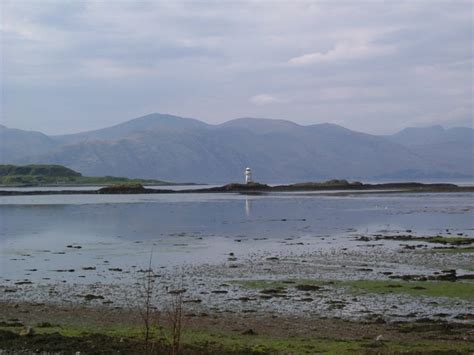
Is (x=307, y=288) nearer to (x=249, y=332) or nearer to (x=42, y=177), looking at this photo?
(x=249, y=332)

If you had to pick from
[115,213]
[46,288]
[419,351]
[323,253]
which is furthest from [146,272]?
[115,213]

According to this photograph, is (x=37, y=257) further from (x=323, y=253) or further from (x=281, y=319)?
(x=281, y=319)

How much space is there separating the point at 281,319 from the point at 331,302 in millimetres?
2879

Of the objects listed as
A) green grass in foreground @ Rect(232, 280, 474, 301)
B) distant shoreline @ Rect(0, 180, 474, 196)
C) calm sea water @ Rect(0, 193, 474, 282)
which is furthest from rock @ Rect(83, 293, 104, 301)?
distant shoreline @ Rect(0, 180, 474, 196)

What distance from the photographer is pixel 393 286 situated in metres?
21.5

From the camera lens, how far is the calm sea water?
29.8m

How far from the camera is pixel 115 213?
65812mm

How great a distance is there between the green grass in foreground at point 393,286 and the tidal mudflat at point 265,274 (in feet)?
0.12

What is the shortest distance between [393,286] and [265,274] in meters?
5.65

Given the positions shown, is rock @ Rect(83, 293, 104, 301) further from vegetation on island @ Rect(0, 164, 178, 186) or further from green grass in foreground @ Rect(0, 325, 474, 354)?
vegetation on island @ Rect(0, 164, 178, 186)

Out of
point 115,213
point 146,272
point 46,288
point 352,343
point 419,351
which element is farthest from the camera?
point 115,213

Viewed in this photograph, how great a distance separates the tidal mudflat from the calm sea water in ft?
0.30

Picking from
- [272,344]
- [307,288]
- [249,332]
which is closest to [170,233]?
[307,288]

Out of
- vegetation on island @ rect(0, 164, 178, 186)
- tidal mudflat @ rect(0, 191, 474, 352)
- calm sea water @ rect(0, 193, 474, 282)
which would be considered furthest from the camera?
vegetation on island @ rect(0, 164, 178, 186)
